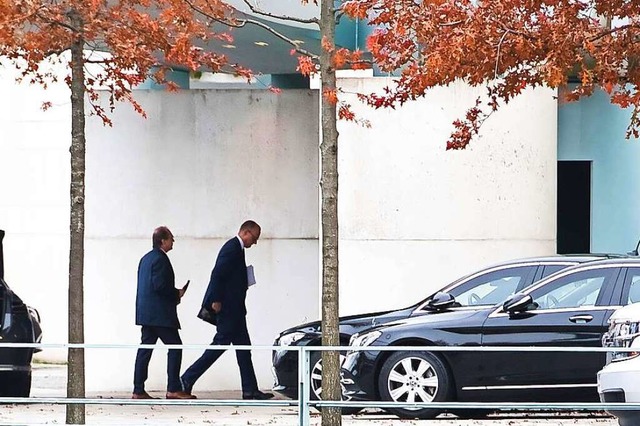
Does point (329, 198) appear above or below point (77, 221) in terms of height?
above

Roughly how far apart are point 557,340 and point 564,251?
10.3 metres

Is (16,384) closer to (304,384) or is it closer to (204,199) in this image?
(204,199)

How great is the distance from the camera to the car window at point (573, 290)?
13.5 m

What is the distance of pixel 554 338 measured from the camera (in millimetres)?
13516

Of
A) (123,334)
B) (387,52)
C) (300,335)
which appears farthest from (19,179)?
(387,52)

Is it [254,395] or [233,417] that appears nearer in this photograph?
[233,417]

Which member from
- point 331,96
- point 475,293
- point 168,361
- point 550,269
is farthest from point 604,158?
point 331,96

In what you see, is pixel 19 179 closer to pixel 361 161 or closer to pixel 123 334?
pixel 123 334

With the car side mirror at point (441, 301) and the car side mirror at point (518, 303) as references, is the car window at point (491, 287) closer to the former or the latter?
the car side mirror at point (441, 301)

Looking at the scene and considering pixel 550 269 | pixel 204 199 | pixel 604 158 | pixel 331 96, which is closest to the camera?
pixel 331 96

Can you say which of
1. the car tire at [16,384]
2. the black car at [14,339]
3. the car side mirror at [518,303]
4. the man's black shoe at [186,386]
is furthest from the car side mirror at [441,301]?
the car tire at [16,384]

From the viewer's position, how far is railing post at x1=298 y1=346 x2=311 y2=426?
10102mm

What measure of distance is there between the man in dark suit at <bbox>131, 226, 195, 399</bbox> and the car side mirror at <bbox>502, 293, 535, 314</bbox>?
4.07 metres

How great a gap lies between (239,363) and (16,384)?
7.91 ft
